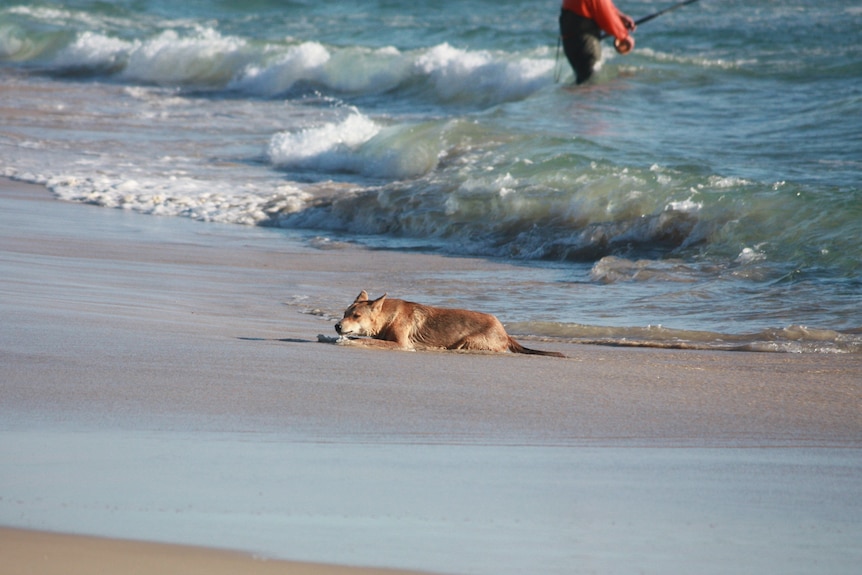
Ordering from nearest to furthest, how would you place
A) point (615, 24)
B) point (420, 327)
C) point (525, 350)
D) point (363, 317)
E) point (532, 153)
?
1. point (525, 350)
2. point (363, 317)
3. point (420, 327)
4. point (532, 153)
5. point (615, 24)

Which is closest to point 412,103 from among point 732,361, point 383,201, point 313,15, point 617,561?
point 383,201

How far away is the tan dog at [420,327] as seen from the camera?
6.70m

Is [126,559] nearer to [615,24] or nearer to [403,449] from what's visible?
[403,449]

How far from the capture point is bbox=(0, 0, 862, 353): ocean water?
348 inches

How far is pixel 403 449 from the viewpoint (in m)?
4.40

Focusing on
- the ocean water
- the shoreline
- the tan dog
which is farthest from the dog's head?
the shoreline

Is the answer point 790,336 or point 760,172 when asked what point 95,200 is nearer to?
point 760,172

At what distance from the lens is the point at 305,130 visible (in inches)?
659

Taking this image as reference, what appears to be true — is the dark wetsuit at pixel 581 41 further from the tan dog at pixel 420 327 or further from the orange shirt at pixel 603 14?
the tan dog at pixel 420 327

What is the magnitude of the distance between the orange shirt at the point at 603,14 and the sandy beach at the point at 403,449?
11.6 meters

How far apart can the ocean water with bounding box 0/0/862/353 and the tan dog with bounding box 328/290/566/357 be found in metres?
0.93

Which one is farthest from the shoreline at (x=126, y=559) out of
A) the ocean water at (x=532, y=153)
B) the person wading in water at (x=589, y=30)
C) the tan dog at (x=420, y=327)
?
the person wading in water at (x=589, y=30)

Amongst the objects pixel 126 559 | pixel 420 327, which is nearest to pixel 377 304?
pixel 420 327

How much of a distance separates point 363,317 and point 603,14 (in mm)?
12379
